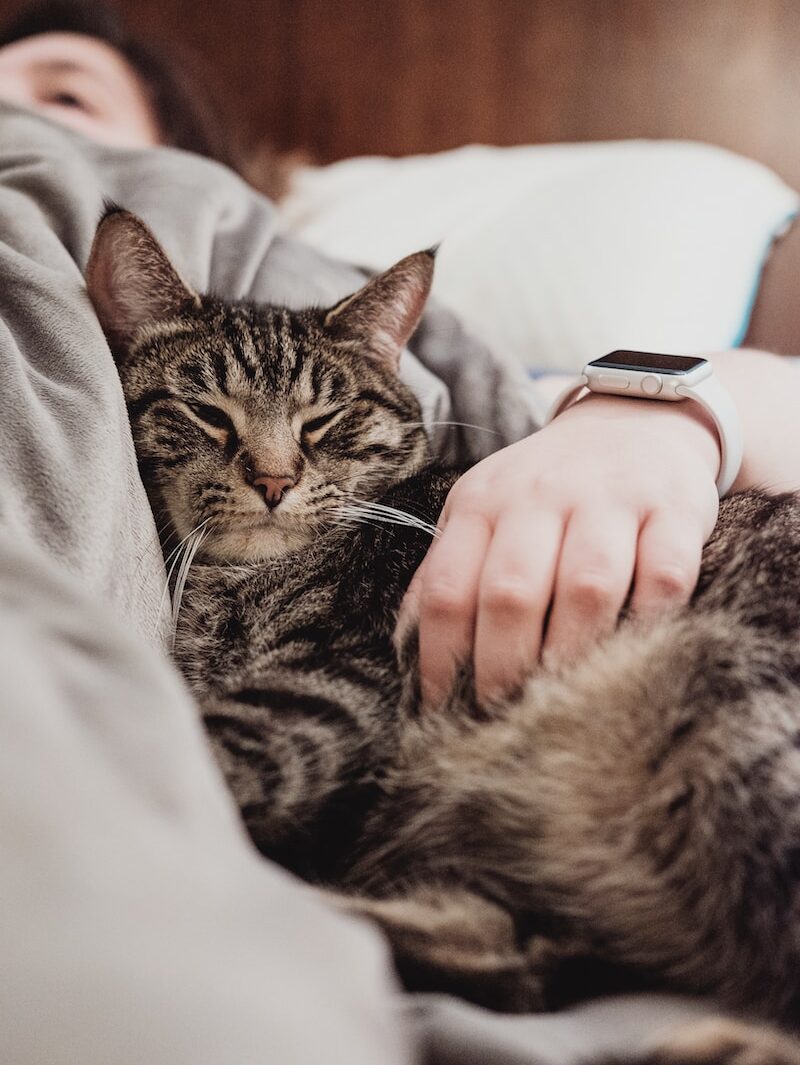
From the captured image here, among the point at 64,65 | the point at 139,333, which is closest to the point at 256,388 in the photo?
the point at 139,333

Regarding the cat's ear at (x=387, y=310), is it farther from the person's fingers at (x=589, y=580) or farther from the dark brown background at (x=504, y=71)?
the dark brown background at (x=504, y=71)

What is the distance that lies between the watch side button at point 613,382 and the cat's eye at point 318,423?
0.29 metres

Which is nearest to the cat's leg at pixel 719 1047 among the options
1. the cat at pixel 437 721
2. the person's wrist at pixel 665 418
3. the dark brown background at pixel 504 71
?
the cat at pixel 437 721

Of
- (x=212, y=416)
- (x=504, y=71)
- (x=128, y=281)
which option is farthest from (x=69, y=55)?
(x=504, y=71)

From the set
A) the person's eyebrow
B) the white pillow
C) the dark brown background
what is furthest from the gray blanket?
the dark brown background

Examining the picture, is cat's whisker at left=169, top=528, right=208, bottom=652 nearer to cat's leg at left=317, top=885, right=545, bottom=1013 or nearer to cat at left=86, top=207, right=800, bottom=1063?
cat at left=86, top=207, right=800, bottom=1063

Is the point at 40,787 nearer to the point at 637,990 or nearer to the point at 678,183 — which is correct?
the point at 637,990

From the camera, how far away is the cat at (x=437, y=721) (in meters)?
0.55

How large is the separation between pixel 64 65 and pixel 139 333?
95cm

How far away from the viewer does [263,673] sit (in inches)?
30.4

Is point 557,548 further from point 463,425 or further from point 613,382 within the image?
point 463,425

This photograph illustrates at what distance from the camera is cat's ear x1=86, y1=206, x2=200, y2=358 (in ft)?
2.85

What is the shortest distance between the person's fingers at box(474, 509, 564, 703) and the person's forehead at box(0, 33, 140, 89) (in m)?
1.41

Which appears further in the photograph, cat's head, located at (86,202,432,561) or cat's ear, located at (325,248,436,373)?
cat's ear, located at (325,248,436,373)
